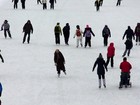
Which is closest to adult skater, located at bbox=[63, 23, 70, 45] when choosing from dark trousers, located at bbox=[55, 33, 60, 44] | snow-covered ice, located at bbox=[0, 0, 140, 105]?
dark trousers, located at bbox=[55, 33, 60, 44]

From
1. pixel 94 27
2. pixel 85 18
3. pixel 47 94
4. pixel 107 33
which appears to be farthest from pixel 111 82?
pixel 85 18

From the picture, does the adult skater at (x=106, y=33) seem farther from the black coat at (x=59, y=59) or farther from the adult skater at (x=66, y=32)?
the black coat at (x=59, y=59)

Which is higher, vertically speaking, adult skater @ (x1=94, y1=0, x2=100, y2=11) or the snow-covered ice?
adult skater @ (x1=94, y1=0, x2=100, y2=11)

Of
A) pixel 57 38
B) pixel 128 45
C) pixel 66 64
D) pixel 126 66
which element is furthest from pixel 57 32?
pixel 126 66

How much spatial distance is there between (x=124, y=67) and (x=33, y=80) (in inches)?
170

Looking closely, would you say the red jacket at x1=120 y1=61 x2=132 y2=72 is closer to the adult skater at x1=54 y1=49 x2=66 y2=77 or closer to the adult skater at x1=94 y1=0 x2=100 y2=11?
the adult skater at x1=54 y1=49 x2=66 y2=77

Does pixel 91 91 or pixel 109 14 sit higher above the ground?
pixel 109 14

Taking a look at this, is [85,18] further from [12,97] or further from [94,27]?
[12,97]

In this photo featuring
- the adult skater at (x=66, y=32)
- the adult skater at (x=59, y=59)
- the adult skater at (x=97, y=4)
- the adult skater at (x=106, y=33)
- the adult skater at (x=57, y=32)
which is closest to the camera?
the adult skater at (x=59, y=59)

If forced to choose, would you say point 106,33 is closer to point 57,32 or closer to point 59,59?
point 57,32

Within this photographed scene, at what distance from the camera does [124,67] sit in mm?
21141

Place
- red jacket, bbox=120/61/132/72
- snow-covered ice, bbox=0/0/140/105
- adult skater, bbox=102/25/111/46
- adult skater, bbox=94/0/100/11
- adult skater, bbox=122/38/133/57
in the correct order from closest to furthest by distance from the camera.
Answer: snow-covered ice, bbox=0/0/140/105, red jacket, bbox=120/61/132/72, adult skater, bbox=122/38/133/57, adult skater, bbox=102/25/111/46, adult skater, bbox=94/0/100/11

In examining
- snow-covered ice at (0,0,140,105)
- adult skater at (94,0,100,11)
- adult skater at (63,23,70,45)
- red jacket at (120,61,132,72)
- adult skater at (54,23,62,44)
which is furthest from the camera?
adult skater at (94,0,100,11)

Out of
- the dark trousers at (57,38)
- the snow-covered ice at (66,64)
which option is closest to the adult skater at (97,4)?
the snow-covered ice at (66,64)
